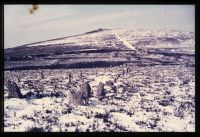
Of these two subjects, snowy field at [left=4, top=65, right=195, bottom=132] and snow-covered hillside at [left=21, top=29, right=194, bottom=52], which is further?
snow-covered hillside at [left=21, top=29, right=194, bottom=52]

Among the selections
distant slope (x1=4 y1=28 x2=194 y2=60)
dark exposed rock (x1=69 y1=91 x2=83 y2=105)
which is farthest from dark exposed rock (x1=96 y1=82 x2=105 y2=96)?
distant slope (x1=4 y1=28 x2=194 y2=60)

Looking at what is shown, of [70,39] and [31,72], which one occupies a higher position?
[70,39]

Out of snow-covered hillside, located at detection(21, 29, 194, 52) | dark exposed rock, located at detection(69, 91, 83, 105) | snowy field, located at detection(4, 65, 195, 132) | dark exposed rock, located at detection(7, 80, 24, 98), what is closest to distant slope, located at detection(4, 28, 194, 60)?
snow-covered hillside, located at detection(21, 29, 194, 52)

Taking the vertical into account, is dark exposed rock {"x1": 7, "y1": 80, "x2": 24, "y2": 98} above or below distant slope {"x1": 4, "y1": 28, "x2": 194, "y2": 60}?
below

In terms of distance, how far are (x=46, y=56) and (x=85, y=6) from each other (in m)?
0.79

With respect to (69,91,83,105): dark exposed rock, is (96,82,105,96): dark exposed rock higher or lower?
higher

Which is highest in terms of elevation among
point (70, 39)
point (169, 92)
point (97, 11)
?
point (97, 11)

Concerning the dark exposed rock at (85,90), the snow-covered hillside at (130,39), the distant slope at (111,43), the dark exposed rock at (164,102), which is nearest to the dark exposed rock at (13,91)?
the distant slope at (111,43)

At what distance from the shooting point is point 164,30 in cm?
459

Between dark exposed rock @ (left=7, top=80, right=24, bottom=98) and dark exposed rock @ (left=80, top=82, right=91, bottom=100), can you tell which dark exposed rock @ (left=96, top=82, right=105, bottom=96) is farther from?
dark exposed rock @ (left=7, top=80, right=24, bottom=98)

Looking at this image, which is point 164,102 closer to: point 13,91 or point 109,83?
point 109,83

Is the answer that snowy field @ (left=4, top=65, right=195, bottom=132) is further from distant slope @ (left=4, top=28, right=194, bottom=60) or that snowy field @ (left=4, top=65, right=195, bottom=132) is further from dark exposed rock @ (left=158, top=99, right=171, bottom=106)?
distant slope @ (left=4, top=28, right=194, bottom=60)
